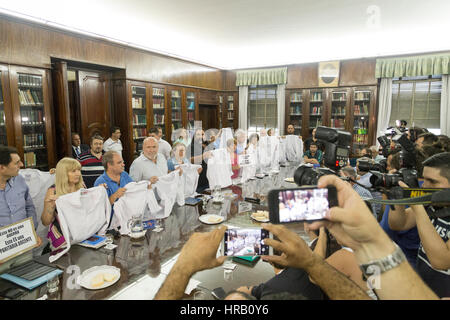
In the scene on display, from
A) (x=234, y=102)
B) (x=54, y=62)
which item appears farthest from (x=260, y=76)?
(x=54, y=62)

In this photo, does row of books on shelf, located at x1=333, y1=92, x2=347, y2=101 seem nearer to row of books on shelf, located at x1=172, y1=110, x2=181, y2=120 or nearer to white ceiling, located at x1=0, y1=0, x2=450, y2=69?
white ceiling, located at x1=0, y1=0, x2=450, y2=69

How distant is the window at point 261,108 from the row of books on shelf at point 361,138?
2.37 metres

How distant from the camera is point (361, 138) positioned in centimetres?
755

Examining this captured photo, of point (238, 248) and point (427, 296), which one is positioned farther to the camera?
point (238, 248)

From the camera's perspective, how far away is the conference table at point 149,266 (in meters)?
1.35

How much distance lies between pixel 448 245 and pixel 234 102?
27.2 ft

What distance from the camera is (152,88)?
6.44 metres

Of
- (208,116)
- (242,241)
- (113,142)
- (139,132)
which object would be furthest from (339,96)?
(242,241)

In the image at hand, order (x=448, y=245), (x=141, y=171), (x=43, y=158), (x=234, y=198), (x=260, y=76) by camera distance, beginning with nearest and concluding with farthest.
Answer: (x=448, y=245)
(x=234, y=198)
(x=141, y=171)
(x=43, y=158)
(x=260, y=76)

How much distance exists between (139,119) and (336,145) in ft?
17.1

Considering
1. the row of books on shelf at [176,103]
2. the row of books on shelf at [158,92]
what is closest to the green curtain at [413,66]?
the row of books on shelf at [176,103]
